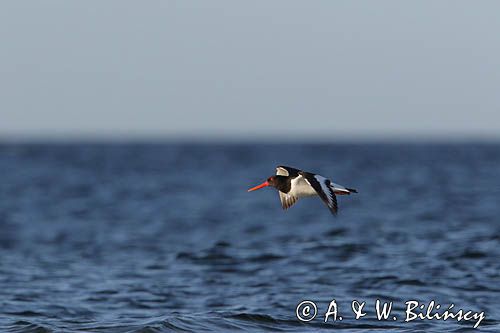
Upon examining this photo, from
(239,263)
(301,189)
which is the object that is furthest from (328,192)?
(239,263)

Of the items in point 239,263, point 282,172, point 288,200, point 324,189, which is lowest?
point 239,263

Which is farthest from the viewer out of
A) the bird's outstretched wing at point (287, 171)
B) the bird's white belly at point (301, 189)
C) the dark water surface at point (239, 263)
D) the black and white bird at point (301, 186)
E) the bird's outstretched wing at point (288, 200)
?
the dark water surface at point (239, 263)

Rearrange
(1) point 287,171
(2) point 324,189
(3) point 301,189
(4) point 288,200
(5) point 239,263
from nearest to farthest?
(2) point 324,189
(3) point 301,189
(1) point 287,171
(4) point 288,200
(5) point 239,263

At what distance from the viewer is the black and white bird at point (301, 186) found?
14.3 m

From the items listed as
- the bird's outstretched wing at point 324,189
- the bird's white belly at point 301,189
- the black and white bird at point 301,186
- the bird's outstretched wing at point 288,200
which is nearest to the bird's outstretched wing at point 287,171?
the black and white bird at point 301,186

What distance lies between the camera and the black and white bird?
46.9 ft

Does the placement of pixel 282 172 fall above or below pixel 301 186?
above

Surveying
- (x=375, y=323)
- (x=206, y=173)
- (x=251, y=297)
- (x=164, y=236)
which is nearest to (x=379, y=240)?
(x=164, y=236)

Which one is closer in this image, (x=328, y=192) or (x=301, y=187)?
(x=328, y=192)

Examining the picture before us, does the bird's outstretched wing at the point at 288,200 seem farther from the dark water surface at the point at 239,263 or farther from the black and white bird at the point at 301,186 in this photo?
the dark water surface at the point at 239,263

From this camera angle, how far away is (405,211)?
3706 cm

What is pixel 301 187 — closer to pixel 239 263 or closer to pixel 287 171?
pixel 287 171

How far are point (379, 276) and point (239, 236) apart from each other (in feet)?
33.4

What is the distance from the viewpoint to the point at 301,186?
1521 centimetres
